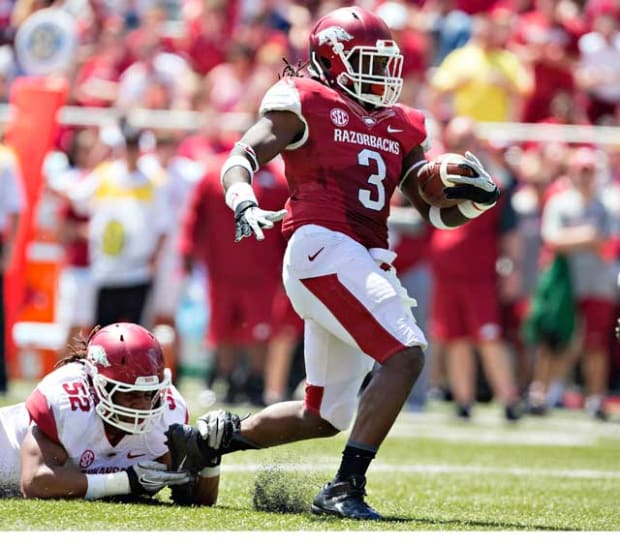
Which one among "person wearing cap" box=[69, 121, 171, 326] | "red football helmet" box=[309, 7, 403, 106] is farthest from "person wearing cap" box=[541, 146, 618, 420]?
"red football helmet" box=[309, 7, 403, 106]

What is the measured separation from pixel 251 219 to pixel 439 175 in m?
0.92

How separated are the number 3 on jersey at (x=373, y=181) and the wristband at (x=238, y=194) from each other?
0.52 metres

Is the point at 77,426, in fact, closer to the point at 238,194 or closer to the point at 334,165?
the point at 238,194

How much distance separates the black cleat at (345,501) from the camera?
4.85 m

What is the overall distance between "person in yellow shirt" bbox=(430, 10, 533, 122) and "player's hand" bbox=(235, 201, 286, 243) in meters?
7.10

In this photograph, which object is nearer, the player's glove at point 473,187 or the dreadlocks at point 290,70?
the player's glove at point 473,187

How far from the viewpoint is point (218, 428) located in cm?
515

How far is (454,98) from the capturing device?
39.1 feet

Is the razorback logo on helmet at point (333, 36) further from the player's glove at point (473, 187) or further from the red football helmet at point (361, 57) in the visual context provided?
the player's glove at point (473, 187)

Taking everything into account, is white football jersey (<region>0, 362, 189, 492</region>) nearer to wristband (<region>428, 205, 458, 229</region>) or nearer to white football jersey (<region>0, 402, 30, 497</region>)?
white football jersey (<region>0, 402, 30, 497</region>)

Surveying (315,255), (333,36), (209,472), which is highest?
(333,36)

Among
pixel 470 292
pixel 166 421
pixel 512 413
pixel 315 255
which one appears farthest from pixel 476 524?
pixel 470 292

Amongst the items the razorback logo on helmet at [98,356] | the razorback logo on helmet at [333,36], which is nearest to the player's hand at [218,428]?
the razorback logo on helmet at [98,356]
